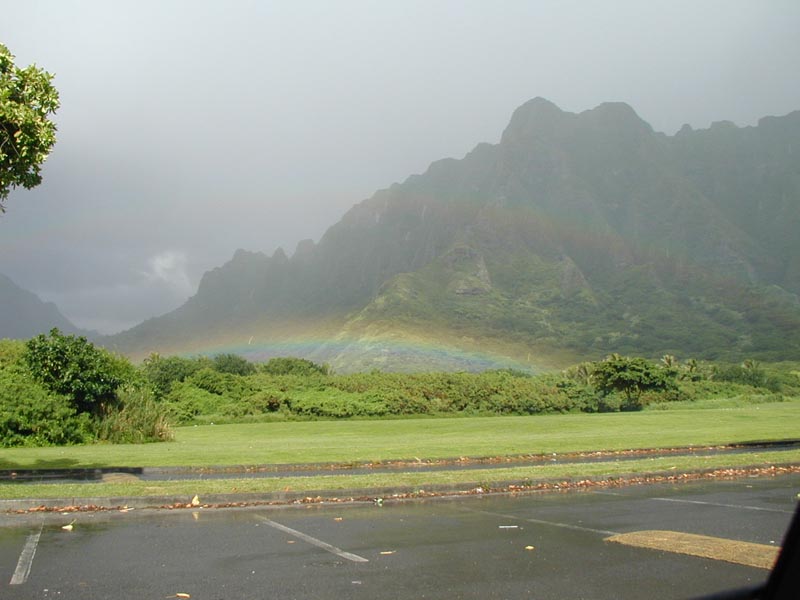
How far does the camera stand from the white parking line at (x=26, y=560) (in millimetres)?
7473

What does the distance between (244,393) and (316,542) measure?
4758 cm

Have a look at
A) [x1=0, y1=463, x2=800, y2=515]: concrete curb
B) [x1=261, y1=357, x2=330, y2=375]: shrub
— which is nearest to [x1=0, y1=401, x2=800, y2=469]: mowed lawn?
[x1=0, y1=463, x2=800, y2=515]: concrete curb

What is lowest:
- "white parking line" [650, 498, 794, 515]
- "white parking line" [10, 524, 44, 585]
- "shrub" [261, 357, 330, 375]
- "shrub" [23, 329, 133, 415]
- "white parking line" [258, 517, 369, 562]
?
"white parking line" [258, 517, 369, 562]

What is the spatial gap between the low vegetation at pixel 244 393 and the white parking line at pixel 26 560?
18.6m

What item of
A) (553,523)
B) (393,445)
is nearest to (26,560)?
(553,523)

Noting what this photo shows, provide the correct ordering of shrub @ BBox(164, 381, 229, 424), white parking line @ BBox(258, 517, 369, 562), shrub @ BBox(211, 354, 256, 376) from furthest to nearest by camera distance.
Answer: shrub @ BBox(211, 354, 256, 376) → shrub @ BBox(164, 381, 229, 424) → white parking line @ BBox(258, 517, 369, 562)

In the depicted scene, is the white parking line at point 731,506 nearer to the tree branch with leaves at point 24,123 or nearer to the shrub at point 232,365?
the tree branch with leaves at point 24,123

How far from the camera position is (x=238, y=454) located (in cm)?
2358

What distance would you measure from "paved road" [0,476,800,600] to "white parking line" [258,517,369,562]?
1.0 inches

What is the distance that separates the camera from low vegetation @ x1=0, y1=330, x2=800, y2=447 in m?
28.4

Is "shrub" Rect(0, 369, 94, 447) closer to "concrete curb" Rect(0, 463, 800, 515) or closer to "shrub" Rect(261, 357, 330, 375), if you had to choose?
"concrete curb" Rect(0, 463, 800, 515)

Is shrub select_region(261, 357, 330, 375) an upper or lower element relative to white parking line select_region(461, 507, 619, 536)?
upper

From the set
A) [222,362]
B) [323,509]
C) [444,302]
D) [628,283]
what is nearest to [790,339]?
[628,283]

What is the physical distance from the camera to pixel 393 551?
883 cm
